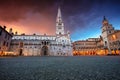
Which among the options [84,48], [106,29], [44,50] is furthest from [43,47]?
[106,29]

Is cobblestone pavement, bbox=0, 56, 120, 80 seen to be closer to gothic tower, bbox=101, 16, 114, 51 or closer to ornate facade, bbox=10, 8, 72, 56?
ornate facade, bbox=10, 8, 72, 56

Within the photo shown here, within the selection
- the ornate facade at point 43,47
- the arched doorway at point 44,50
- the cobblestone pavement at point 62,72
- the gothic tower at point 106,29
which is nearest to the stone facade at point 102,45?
the gothic tower at point 106,29

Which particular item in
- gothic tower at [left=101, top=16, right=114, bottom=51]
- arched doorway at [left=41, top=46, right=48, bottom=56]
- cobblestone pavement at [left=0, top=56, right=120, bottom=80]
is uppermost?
gothic tower at [left=101, top=16, right=114, bottom=51]

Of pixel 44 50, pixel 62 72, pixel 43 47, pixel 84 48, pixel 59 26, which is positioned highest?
pixel 59 26

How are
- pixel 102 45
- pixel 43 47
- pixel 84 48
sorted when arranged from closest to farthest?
pixel 43 47
pixel 102 45
pixel 84 48

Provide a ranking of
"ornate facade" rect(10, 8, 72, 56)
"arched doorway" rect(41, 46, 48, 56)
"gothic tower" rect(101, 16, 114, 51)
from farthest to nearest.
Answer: "gothic tower" rect(101, 16, 114, 51), "arched doorway" rect(41, 46, 48, 56), "ornate facade" rect(10, 8, 72, 56)

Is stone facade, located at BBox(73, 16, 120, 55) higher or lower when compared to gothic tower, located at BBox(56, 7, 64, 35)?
lower

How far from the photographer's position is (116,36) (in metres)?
51.3

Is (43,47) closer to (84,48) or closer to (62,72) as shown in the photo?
(84,48)

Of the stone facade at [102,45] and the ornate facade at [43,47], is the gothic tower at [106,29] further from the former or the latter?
the ornate facade at [43,47]

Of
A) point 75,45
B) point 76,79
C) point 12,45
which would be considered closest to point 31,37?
point 12,45

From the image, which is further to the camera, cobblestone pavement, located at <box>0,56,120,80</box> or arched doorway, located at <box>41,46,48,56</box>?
arched doorway, located at <box>41,46,48,56</box>

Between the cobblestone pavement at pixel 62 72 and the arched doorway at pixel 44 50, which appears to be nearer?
the cobblestone pavement at pixel 62 72

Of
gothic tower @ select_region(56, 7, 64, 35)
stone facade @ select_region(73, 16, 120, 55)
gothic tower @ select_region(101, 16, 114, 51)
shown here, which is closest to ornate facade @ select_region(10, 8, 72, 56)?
gothic tower @ select_region(56, 7, 64, 35)
